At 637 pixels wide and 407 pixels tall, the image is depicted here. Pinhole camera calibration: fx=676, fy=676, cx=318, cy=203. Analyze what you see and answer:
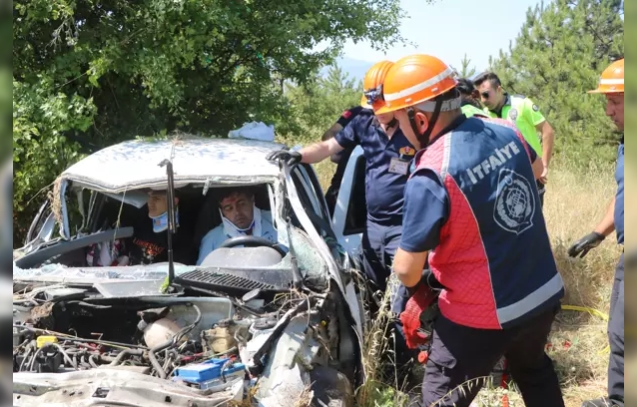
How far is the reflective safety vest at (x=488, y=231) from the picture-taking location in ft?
9.10

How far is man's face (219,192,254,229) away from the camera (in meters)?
4.80

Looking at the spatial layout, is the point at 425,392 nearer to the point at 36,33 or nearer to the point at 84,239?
the point at 84,239

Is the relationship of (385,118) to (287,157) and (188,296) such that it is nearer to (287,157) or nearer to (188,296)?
(287,157)

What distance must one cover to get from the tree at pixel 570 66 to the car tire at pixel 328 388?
1069cm

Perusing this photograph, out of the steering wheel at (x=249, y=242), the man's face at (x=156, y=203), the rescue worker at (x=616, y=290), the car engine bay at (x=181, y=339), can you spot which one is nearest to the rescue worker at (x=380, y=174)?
the steering wheel at (x=249, y=242)

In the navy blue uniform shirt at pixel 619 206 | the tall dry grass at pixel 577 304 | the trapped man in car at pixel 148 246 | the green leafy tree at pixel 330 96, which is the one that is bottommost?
the tall dry grass at pixel 577 304

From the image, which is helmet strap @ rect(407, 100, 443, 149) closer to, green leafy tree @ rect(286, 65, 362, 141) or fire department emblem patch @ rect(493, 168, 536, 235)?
fire department emblem patch @ rect(493, 168, 536, 235)

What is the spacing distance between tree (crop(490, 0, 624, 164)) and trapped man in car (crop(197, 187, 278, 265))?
379 inches

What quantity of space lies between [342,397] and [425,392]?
0.49 meters

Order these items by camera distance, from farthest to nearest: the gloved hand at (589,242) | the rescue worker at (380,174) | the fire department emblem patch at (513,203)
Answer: the rescue worker at (380,174)
the gloved hand at (589,242)
the fire department emblem patch at (513,203)

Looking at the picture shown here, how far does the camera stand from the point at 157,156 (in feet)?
15.3

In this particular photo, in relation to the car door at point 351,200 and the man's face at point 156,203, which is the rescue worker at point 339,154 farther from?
the man's face at point 156,203

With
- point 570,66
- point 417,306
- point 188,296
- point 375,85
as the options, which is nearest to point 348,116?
point 375,85

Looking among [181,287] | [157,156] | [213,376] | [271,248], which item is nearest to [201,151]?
[157,156]
